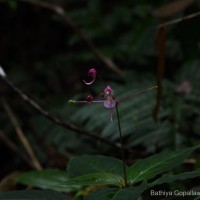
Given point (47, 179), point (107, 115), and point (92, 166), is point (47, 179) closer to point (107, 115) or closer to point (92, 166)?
point (92, 166)

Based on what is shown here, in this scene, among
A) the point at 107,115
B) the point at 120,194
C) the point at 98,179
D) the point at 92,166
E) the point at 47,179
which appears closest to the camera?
the point at 120,194

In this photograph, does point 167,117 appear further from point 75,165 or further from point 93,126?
point 75,165

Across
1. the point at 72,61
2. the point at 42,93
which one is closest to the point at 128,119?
the point at 42,93

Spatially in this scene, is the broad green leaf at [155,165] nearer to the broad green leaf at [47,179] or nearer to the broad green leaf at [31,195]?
the broad green leaf at [31,195]

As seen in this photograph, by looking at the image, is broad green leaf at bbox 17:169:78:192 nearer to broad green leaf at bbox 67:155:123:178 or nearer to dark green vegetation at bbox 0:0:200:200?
dark green vegetation at bbox 0:0:200:200

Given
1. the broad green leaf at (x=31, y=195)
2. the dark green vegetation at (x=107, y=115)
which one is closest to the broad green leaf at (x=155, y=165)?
the dark green vegetation at (x=107, y=115)

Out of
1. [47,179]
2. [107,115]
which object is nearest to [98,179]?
[47,179]

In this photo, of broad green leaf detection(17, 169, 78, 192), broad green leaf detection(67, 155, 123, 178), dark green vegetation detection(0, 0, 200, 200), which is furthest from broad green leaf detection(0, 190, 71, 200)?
broad green leaf detection(17, 169, 78, 192)
